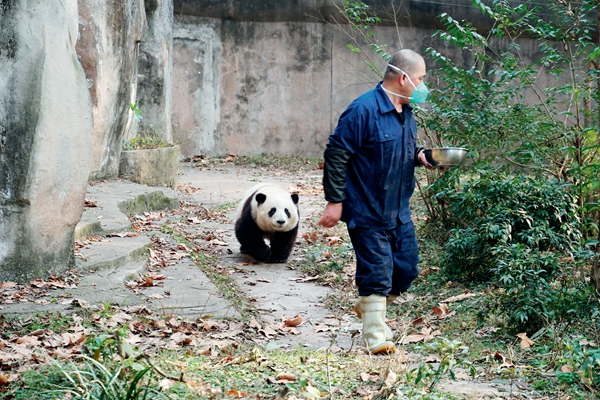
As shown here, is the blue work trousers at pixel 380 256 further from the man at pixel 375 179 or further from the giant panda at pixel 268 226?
the giant panda at pixel 268 226

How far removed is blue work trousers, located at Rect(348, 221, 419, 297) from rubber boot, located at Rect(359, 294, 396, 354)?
2.1 inches

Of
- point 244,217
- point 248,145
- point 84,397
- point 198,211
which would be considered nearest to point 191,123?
point 248,145

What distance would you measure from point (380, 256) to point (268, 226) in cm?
313

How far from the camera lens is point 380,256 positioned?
178 inches

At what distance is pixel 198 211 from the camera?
392 inches

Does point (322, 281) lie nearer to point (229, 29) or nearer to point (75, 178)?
point (75, 178)

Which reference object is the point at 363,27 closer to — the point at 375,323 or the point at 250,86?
the point at 250,86

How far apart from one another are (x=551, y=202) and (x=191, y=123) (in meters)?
11.1

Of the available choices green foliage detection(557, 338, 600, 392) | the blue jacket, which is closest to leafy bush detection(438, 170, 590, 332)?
green foliage detection(557, 338, 600, 392)

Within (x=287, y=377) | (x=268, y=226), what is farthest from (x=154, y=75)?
(x=287, y=377)

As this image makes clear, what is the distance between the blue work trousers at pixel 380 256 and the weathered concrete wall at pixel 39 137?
7.80ft

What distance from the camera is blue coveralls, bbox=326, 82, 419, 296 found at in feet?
14.8

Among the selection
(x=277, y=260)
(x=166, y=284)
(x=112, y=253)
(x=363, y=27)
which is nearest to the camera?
(x=166, y=284)

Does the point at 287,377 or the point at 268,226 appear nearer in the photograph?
the point at 287,377
